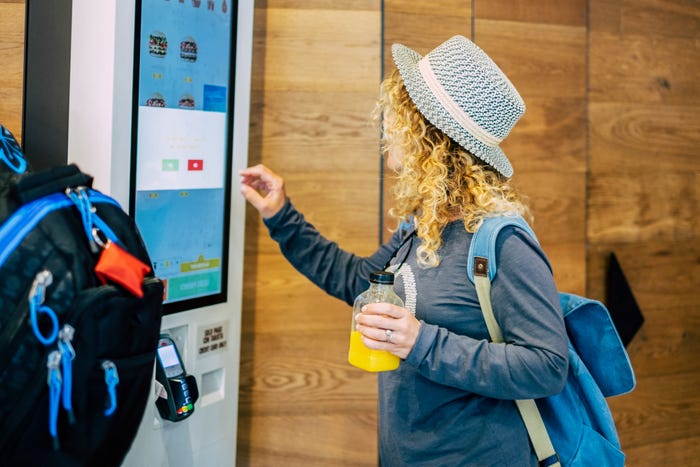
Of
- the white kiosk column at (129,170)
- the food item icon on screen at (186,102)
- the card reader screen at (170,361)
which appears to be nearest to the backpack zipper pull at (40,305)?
the white kiosk column at (129,170)

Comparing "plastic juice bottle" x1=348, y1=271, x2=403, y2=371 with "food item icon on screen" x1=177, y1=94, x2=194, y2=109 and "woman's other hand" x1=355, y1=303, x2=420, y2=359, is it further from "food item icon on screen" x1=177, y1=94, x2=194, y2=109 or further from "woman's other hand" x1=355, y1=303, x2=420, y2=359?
"food item icon on screen" x1=177, y1=94, x2=194, y2=109

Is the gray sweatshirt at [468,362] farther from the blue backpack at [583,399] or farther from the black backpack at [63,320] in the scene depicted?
the black backpack at [63,320]

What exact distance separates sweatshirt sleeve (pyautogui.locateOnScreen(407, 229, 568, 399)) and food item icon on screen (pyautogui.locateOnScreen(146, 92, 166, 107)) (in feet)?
2.62

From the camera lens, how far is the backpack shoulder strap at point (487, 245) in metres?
1.40

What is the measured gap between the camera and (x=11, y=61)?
1775mm

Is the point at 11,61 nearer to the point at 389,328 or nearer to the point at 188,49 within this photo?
the point at 188,49

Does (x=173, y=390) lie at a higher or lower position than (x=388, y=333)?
lower

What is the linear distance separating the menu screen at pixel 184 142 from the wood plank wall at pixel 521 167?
381 millimetres

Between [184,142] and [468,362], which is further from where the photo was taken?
[184,142]

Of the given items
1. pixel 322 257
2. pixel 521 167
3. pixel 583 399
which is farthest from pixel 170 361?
pixel 521 167

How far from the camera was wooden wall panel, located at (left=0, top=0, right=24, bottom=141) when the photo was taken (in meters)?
1.77

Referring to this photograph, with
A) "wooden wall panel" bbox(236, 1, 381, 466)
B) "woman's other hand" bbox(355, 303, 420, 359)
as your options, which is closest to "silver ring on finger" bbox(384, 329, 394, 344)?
"woman's other hand" bbox(355, 303, 420, 359)

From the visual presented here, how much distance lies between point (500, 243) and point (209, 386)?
3.20 ft

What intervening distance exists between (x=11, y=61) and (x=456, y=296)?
123cm
